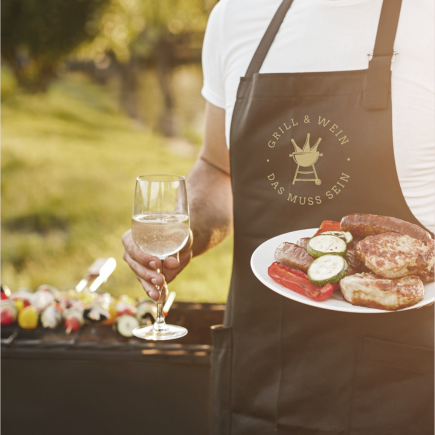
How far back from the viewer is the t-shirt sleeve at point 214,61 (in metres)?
1.56

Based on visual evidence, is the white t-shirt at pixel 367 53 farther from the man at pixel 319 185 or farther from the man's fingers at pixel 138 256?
the man's fingers at pixel 138 256

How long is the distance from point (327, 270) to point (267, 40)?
720mm

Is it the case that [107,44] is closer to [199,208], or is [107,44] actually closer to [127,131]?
[127,131]

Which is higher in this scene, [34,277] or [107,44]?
[107,44]

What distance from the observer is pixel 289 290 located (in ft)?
3.42

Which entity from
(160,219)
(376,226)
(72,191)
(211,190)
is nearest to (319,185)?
(376,226)

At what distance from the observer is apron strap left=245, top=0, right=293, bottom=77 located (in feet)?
4.58

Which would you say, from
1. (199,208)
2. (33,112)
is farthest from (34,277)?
(33,112)

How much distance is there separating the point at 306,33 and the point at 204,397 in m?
1.53

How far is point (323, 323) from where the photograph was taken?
132 centimetres

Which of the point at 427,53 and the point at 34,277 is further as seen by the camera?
the point at 34,277

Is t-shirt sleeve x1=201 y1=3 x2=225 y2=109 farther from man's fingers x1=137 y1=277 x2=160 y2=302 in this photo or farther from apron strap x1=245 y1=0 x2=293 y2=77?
man's fingers x1=137 y1=277 x2=160 y2=302

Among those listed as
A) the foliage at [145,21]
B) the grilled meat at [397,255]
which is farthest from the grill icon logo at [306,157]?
the foliage at [145,21]

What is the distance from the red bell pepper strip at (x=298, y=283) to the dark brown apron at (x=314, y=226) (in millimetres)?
216
